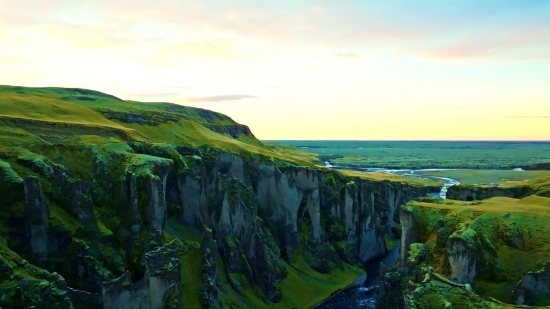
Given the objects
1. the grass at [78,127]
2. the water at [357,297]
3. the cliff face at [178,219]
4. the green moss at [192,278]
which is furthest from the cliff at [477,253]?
the grass at [78,127]

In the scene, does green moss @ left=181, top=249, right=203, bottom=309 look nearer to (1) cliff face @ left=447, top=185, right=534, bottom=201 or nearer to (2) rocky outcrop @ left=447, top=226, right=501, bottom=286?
(2) rocky outcrop @ left=447, top=226, right=501, bottom=286

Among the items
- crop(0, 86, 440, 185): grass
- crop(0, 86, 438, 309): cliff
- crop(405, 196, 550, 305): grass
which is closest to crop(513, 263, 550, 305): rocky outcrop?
crop(405, 196, 550, 305): grass

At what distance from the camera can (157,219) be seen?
61000 millimetres

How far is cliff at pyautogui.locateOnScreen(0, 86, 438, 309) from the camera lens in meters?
50.1

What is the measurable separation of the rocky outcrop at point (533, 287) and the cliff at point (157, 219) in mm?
38666

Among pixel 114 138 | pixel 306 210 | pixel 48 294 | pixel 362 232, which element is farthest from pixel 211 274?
pixel 362 232

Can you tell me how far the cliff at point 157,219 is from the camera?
50125 millimetres

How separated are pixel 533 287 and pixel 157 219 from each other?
1923 inches

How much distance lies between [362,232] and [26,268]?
86905 millimetres

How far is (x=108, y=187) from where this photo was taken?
6244 centimetres

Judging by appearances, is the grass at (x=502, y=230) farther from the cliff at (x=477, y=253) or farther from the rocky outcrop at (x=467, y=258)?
the rocky outcrop at (x=467, y=258)

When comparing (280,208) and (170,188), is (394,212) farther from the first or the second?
(170,188)

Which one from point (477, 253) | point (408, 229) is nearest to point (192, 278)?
point (408, 229)

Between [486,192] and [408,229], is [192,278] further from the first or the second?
[486,192]
